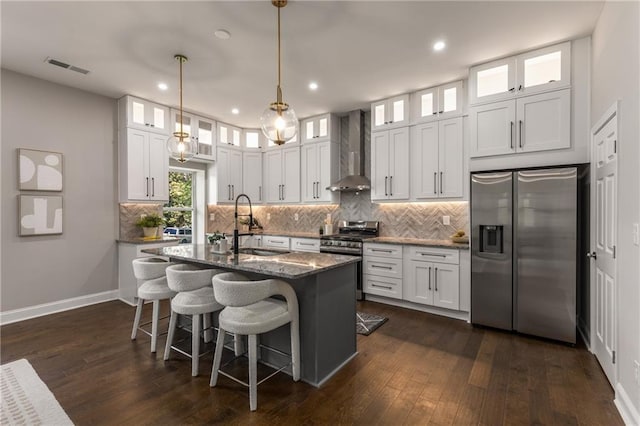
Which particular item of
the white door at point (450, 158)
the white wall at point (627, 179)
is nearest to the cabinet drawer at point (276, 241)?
the white door at point (450, 158)

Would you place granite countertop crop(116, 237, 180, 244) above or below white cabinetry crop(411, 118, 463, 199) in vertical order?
below

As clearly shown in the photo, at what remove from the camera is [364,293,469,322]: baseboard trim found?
3869mm

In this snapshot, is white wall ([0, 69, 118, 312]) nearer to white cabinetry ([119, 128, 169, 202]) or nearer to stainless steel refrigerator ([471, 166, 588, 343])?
white cabinetry ([119, 128, 169, 202])

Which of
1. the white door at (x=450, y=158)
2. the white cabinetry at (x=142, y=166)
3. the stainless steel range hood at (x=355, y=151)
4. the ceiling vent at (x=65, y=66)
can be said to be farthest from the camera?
the stainless steel range hood at (x=355, y=151)

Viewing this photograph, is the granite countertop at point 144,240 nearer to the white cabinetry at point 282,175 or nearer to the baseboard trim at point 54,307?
the baseboard trim at point 54,307

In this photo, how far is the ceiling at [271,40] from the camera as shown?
8.72 ft


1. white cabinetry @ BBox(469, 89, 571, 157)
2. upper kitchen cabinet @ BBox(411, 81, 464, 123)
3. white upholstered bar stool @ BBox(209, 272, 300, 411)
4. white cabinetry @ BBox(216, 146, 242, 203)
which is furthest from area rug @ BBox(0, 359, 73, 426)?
upper kitchen cabinet @ BBox(411, 81, 464, 123)

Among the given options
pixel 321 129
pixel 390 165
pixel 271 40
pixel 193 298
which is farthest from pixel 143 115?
pixel 390 165

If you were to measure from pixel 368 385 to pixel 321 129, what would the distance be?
174 inches

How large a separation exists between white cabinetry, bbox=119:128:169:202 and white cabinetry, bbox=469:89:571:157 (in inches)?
183

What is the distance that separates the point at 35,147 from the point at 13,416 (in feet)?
11.2

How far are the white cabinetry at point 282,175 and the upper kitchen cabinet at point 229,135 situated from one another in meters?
0.67

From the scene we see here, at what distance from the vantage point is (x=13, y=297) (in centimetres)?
382

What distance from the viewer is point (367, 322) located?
3736 millimetres
